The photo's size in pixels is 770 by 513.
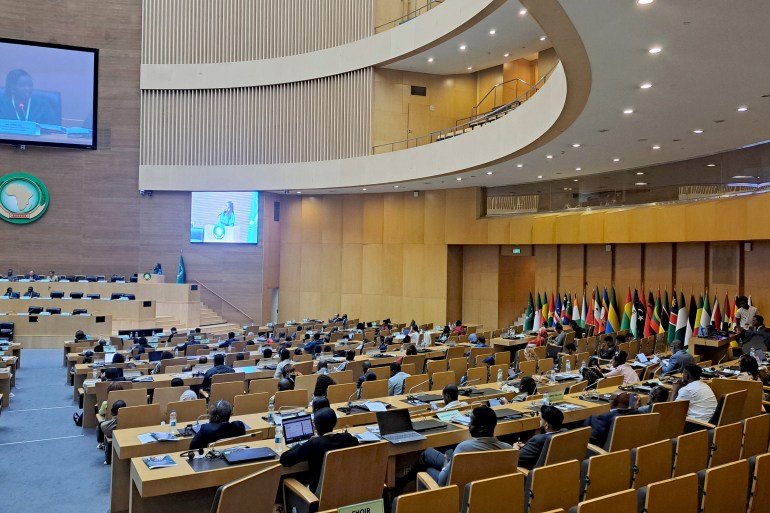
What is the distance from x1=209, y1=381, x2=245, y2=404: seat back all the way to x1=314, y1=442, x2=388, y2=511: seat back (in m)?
4.00

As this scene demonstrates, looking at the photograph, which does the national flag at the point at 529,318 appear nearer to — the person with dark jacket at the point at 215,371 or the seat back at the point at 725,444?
the person with dark jacket at the point at 215,371

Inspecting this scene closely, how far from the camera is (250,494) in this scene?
13.8 feet

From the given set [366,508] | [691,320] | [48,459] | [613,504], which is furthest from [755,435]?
[691,320]

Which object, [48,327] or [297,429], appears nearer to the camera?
[297,429]

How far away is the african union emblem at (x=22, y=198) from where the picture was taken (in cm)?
2381

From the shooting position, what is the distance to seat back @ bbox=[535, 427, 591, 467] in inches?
205

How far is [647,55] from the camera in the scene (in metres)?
7.43

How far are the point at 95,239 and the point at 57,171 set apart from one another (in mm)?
2948

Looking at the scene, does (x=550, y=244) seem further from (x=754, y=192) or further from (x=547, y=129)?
(x=547, y=129)

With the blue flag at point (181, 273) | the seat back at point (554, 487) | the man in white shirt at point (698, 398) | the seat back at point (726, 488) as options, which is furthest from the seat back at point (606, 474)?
the blue flag at point (181, 273)

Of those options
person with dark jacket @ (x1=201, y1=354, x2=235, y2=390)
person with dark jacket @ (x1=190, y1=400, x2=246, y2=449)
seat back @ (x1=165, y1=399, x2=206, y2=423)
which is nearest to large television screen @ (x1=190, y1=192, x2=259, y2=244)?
person with dark jacket @ (x1=201, y1=354, x2=235, y2=390)

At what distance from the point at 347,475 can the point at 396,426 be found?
1195 millimetres

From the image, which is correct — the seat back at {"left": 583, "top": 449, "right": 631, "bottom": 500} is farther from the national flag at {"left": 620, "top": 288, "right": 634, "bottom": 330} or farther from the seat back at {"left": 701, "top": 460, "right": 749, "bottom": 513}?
the national flag at {"left": 620, "top": 288, "right": 634, "bottom": 330}

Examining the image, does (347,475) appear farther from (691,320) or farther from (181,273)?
(181,273)
